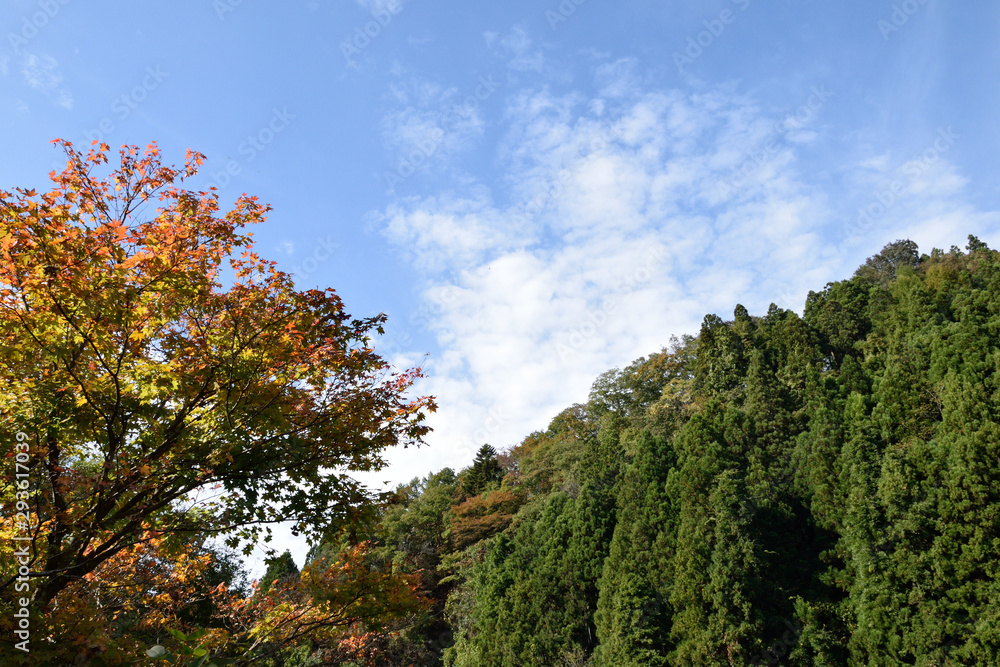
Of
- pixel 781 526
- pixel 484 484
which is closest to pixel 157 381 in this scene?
pixel 781 526

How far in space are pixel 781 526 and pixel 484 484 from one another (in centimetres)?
1731

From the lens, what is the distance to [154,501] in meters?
3.99

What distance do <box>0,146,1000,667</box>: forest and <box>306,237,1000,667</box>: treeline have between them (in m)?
0.08

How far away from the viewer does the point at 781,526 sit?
58.4ft

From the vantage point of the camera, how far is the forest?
3.71m

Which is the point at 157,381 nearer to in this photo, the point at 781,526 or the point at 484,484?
the point at 781,526

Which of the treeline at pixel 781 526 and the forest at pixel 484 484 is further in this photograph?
the treeline at pixel 781 526

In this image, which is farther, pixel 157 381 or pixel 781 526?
pixel 781 526

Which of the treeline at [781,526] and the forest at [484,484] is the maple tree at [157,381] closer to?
the forest at [484,484]

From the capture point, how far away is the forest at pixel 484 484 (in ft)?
12.2

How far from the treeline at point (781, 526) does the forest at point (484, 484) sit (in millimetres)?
81

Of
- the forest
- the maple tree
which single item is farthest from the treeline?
the maple tree

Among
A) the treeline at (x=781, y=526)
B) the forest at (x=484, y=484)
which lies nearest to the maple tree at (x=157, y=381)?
the forest at (x=484, y=484)

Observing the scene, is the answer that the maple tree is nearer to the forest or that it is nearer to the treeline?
the forest
